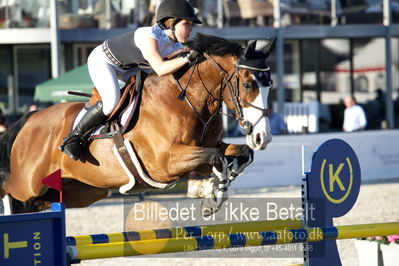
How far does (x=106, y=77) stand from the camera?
18.6ft

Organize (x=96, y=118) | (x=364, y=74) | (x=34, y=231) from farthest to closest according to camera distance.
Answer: (x=364, y=74) < (x=96, y=118) < (x=34, y=231)

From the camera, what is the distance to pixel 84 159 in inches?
229

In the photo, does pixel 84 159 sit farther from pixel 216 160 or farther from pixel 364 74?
pixel 364 74

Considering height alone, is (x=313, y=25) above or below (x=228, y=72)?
above

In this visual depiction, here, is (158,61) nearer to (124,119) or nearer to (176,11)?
(176,11)

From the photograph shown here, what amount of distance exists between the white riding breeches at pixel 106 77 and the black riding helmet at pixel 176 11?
578 mm

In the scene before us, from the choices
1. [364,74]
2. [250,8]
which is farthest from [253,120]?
[364,74]

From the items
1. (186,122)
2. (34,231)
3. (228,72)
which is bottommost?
(34,231)

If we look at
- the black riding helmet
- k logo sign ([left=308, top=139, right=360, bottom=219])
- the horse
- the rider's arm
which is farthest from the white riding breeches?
k logo sign ([left=308, top=139, right=360, bottom=219])

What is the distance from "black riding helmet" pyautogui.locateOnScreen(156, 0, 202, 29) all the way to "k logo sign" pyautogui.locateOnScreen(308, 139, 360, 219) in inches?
48.1

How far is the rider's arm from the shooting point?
5.32 m

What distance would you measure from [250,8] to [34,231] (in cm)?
1439

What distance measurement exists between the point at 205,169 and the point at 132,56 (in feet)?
3.33

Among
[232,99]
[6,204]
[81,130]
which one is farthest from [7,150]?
[232,99]
